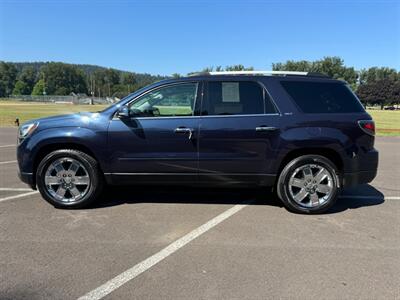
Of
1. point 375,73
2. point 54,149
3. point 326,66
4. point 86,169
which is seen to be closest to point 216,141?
point 86,169

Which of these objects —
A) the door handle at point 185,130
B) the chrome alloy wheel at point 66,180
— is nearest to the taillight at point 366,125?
the door handle at point 185,130

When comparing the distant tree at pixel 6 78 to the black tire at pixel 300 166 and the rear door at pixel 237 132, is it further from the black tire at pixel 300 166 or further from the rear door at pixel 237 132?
the black tire at pixel 300 166

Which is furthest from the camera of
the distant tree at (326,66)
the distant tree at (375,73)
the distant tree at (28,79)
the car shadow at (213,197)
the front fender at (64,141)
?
the distant tree at (28,79)

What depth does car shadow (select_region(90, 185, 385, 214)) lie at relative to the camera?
588cm

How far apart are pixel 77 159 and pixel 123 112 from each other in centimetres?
93

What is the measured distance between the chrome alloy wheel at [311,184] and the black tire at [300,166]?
29 mm

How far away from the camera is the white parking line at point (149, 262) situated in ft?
10.6

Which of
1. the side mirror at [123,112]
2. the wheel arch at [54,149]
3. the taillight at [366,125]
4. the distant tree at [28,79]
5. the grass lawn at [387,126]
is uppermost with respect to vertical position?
the distant tree at [28,79]

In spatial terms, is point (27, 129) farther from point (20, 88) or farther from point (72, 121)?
point (20, 88)

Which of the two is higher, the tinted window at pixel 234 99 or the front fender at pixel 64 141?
the tinted window at pixel 234 99

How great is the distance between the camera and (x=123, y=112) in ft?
17.1

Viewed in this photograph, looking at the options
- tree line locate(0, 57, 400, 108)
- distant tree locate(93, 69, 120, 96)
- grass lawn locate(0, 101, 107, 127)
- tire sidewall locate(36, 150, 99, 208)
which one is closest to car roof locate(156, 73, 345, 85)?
tire sidewall locate(36, 150, 99, 208)

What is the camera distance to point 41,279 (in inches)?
134

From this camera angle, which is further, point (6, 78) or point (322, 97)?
point (6, 78)
